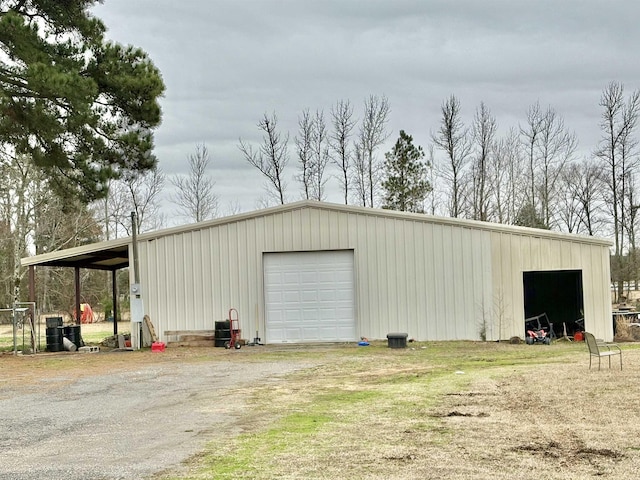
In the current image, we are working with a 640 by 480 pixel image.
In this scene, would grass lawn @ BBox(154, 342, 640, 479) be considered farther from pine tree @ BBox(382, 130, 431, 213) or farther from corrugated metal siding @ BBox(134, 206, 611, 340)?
pine tree @ BBox(382, 130, 431, 213)

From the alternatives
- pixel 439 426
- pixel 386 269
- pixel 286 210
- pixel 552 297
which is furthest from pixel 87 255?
pixel 439 426

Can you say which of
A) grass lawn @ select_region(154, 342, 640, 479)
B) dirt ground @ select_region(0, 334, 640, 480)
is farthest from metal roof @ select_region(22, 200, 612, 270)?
grass lawn @ select_region(154, 342, 640, 479)

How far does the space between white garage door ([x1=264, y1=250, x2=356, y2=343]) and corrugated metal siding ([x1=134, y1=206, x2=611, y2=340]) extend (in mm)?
266

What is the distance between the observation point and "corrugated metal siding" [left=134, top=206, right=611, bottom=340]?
19703 mm

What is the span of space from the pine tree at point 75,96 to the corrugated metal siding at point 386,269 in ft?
9.34

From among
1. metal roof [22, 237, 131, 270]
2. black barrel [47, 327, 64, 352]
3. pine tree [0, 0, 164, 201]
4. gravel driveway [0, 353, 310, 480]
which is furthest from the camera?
metal roof [22, 237, 131, 270]

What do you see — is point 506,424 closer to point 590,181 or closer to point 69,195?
point 69,195

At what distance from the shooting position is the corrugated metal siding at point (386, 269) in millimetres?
19703

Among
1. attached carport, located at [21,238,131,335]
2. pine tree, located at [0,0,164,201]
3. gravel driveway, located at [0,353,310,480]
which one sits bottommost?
gravel driveway, located at [0,353,310,480]

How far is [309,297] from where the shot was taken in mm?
20484

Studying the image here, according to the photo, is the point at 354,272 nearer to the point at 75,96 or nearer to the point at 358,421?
the point at 75,96

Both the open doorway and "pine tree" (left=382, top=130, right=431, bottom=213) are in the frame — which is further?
"pine tree" (left=382, top=130, right=431, bottom=213)

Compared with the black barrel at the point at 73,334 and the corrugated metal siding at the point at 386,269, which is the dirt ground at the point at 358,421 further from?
the black barrel at the point at 73,334

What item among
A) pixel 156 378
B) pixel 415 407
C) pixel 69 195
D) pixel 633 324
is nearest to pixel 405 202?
pixel 633 324
